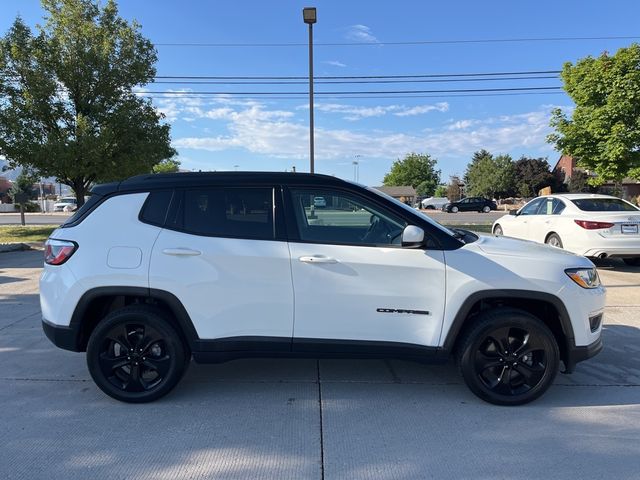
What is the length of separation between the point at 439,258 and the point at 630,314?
171 inches

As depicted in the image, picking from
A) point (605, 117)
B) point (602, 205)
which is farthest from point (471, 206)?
point (602, 205)

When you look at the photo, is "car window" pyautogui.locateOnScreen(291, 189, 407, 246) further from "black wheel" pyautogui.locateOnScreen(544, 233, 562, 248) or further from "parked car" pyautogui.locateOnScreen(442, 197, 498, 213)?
"parked car" pyautogui.locateOnScreen(442, 197, 498, 213)

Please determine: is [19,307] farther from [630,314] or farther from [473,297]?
[630,314]

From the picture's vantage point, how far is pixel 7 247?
13.8 metres

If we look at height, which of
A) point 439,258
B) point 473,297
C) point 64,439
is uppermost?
point 439,258

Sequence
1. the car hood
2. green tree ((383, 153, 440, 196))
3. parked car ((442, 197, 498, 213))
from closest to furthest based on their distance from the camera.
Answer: the car hood
parked car ((442, 197, 498, 213))
green tree ((383, 153, 440, 196))

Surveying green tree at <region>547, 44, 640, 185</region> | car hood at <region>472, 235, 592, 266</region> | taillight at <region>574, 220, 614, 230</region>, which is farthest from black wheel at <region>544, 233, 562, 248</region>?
car hood at <region>472, 235, 592, 266</region>

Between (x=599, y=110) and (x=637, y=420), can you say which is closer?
(x=637, y=420)

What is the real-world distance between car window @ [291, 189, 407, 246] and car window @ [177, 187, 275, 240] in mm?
248

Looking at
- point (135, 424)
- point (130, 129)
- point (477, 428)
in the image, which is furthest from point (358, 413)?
point (130, 129)

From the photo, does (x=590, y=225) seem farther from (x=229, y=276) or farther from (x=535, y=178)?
(x=535, y=178)

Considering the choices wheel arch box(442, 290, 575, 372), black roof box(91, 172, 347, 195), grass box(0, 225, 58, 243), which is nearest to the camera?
wheel arch box(442, 290, 575, 372)

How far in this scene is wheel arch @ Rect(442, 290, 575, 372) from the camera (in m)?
3.54

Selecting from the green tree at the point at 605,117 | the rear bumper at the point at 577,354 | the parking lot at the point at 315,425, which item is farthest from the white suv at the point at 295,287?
the green tree at the point at 605,117
